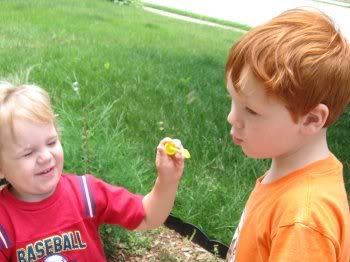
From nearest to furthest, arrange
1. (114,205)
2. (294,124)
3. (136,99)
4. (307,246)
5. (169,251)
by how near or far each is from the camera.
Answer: (307,246) → (294,124) → (114,205) → (169,251) → (136,99)

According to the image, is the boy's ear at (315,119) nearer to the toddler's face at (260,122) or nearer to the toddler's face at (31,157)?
the toddler's face at (260,122)

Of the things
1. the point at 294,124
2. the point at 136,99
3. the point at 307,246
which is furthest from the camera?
the point at 136,99

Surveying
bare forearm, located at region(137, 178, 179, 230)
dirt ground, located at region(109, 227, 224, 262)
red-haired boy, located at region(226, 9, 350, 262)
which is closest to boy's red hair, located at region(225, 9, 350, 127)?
red-haired boy, located at region(226, 9, 350, 262)

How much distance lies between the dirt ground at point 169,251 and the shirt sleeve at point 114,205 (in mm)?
769

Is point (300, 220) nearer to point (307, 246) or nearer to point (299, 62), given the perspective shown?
point (307, 246)

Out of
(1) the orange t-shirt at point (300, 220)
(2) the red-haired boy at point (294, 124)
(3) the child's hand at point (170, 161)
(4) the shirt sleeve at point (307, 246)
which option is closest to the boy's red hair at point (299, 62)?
(2) the red-haired boy at point (294, 124)

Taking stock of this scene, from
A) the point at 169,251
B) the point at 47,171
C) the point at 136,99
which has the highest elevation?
the point at 47,171

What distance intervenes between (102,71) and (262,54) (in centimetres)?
430

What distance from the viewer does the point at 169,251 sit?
304cm

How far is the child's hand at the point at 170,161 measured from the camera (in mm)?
2014

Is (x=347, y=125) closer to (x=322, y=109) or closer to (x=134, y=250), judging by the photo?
(x=134, y=250)

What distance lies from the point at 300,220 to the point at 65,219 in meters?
0.90

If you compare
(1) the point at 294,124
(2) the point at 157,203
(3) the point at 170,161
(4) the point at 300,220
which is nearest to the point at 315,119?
(1) the point at 294,124

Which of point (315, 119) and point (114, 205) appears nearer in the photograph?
point (315, 119)
